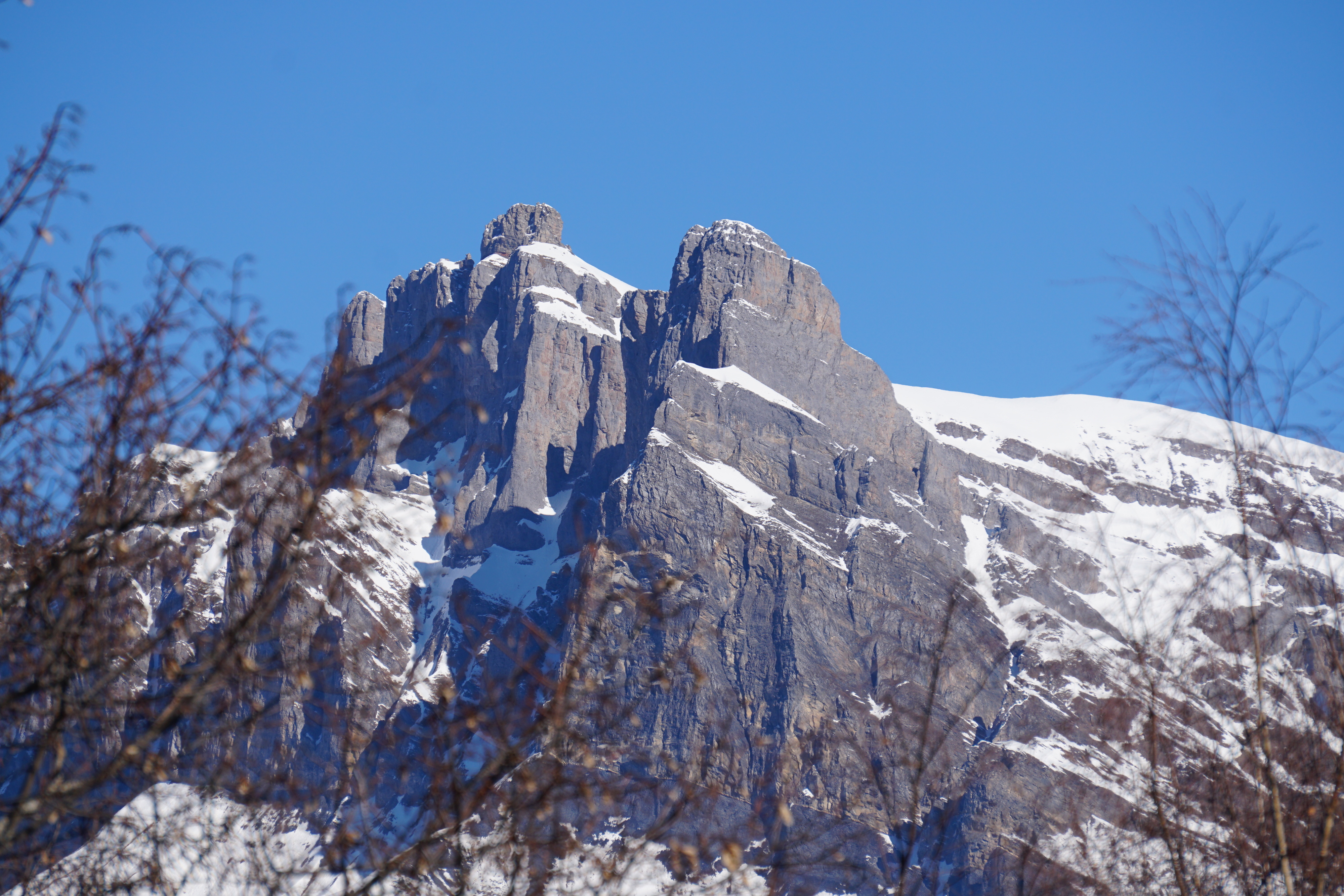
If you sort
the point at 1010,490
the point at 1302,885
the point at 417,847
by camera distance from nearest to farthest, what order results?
1. the point at 417,847
2. the point at 1302,885
3. the point at 1010,490

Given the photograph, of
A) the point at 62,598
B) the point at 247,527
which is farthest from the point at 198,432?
the point at 62,598

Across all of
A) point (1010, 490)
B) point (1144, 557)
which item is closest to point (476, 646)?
point (1144, 557)

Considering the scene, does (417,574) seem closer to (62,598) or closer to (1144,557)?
(62,598)

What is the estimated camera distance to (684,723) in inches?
5162

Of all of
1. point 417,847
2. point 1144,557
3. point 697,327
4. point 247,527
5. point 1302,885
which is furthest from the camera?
point 697,327

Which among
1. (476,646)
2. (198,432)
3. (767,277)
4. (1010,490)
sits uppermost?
(767,277)

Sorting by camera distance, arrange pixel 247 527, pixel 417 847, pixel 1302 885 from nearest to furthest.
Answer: pixel 247 527, pixel 417 847, pixel 1302 885

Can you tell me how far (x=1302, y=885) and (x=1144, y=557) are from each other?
3487 mm

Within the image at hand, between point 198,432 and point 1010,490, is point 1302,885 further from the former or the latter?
point 1010,490

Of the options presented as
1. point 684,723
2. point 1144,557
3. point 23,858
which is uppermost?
point 684,723

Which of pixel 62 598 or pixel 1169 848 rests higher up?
pixel 62 598

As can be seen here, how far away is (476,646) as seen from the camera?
639 cm

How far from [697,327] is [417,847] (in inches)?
6707

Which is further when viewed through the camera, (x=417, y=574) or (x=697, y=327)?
(x=697, y=327)
